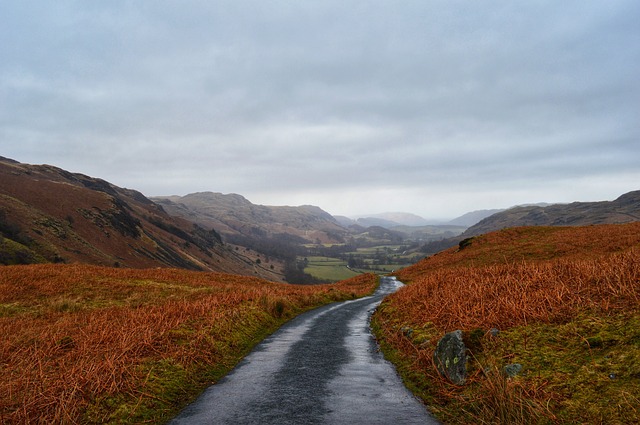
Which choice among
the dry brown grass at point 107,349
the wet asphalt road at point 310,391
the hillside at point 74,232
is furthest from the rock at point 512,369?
the hillside at point 74,232

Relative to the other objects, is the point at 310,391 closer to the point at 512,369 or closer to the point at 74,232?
the point at 512,369

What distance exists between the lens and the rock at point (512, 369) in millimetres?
8758

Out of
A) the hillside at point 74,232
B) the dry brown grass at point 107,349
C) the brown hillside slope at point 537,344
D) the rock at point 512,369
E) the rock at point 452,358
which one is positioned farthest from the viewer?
the hillside at point 74,232

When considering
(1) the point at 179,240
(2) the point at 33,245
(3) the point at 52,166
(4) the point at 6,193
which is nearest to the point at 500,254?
(2) the point at 33,245

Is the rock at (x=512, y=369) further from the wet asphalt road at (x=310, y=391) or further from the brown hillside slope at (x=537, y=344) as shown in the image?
the wet asphalt road at (x=310, y=391)

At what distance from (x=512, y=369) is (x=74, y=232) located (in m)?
104

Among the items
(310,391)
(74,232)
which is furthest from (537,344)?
(74,232)

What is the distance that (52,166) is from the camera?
17250cm

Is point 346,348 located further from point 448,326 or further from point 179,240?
point 179,240

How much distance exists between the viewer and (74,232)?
293ft

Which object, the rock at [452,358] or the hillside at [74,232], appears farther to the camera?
the hillside at [74,232]

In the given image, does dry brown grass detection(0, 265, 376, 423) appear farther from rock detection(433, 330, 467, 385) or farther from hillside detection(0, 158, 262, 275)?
hillside detection(0, 158, 262, 275)

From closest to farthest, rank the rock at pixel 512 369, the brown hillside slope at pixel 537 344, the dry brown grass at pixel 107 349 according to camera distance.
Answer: the brown hillside slope at pixel 537 344 < the dry brown grass at pixel 107 349 < the rock at pixel 512 369

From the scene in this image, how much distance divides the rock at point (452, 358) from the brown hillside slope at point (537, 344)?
0.23 m
